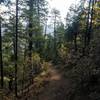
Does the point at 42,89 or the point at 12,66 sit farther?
the point at 12,66

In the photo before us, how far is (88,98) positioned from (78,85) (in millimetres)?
2648

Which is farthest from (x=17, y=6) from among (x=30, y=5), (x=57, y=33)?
(x=57, y=33)

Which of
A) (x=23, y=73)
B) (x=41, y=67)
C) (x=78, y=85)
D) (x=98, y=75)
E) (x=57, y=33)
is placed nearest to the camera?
(x=98, y=75)

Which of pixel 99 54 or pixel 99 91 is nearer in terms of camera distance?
pixel 99 91

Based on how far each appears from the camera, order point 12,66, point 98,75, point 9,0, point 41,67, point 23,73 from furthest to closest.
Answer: point 41,67
point 12,66
point 23,73
point 9,0
point 98,75

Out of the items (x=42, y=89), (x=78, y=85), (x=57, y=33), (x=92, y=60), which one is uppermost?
(x=57, y=33)

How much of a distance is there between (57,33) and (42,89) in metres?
39.8

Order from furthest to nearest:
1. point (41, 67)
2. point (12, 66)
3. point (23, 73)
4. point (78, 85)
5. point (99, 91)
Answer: point (41, 67) → point (12, 66) → point (23, 73) → point (78, 85) → point (99, 91)

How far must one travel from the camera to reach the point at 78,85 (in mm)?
17281

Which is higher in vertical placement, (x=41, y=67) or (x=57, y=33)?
(x=57, y=33)

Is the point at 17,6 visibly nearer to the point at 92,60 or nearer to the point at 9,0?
the point at 9,0

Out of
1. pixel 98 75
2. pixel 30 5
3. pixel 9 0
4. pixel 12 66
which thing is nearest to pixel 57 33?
pixel 30 5

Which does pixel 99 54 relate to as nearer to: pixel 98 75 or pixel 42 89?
pixel 98 75

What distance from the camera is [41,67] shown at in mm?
29375
